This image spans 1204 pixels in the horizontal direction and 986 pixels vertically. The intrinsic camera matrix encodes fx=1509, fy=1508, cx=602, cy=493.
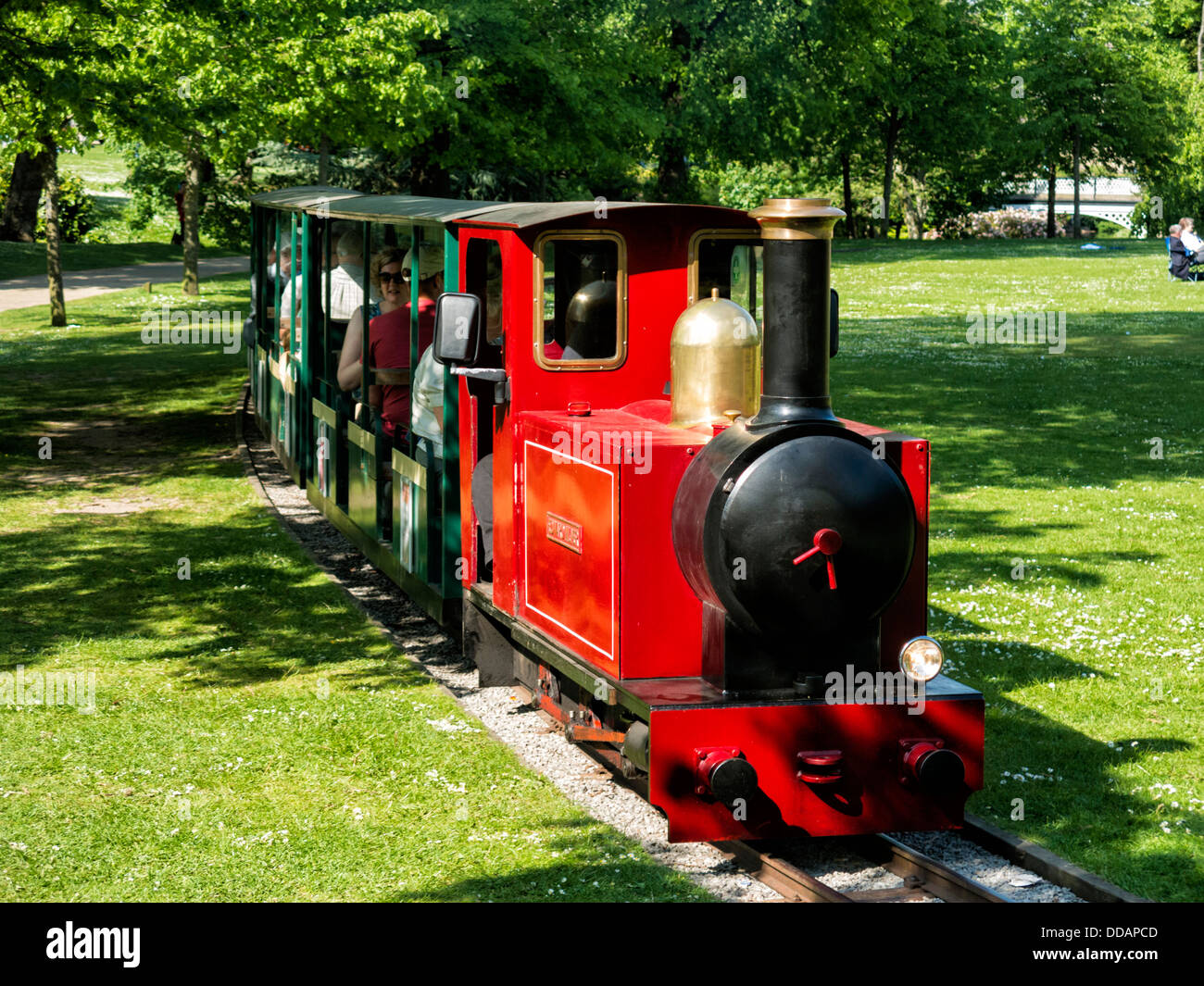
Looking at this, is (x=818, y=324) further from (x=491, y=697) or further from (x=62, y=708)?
(x=62, y=708)

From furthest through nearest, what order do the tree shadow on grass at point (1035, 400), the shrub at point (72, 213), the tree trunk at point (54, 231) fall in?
1. the shrub at point (72, 213)
2. the tree trunk at point (54, 231)
3. the tree shadow on grass at point (1035, 400)

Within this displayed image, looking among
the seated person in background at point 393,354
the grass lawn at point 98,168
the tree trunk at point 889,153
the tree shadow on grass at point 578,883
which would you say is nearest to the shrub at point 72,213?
the grass lawn at point 98,168

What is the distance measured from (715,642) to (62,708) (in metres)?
4.08

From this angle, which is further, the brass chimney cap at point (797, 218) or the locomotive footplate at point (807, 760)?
the locomotive footplate at point (807, 760)

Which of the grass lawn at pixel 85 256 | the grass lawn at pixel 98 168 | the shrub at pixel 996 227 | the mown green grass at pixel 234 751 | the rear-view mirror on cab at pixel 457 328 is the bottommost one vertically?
the mown green grass at pixel 234 751

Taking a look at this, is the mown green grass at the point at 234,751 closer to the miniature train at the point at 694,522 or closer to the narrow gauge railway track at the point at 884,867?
the narrow gauge railway track at the point at 884,867

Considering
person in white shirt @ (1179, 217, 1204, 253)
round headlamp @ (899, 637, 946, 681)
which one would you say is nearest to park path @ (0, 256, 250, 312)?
person in white shirt @ (1179, 217, 1204, 253)

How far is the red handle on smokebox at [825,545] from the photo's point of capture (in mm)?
5629

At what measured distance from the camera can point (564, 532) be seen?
274 inches

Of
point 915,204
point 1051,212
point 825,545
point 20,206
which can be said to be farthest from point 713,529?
point 915,204

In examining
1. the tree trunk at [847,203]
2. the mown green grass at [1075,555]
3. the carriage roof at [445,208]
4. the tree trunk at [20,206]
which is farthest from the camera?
the tree trunk at [847,203]

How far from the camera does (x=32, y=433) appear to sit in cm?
1783

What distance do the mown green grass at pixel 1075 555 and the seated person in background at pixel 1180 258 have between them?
593cm
